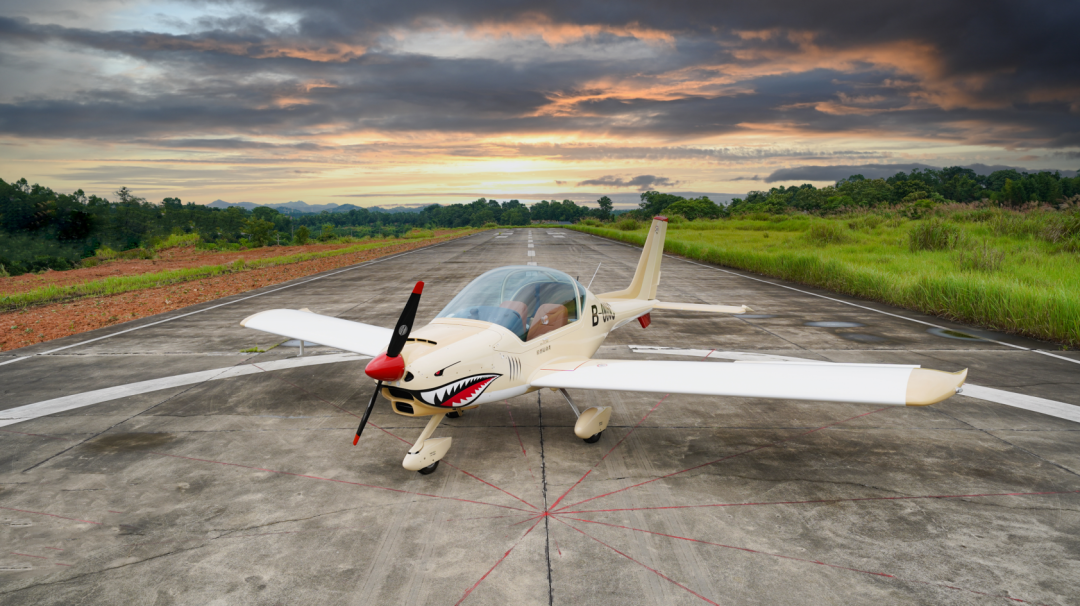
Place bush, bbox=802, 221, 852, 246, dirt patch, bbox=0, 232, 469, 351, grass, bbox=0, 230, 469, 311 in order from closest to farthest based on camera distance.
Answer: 1. dirt patch, bbox=0, 232, 469, 351
2. grass, bbox=0, 230, 469, 311
3. bush, bbox=802, 221, 852, 246

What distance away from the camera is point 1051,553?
3834mm

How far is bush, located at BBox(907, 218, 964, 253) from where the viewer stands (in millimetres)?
22875

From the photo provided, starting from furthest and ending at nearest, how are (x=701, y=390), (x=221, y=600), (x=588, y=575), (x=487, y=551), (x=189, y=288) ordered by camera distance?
(x=189, y=288)
(x=701, y=390)
(x=487, y=551)
(x=588, y=575)
(x=221, y=600)

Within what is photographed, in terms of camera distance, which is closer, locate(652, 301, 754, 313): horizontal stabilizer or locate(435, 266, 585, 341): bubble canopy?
locate(435, 266, 585, 341): bubble canopy

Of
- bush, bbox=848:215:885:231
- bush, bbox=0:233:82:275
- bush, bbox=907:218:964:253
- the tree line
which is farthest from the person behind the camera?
the tree line

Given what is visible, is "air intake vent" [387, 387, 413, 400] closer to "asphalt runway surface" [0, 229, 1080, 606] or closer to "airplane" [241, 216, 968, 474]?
"airplane" [241, 216, 968, 474]

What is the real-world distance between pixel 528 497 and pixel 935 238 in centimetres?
2636

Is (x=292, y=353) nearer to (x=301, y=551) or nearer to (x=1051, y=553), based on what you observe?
(x=301, y=551)

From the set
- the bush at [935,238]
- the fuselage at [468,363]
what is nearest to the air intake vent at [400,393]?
the fuselage at [468,363]

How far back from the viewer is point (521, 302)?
583 cm

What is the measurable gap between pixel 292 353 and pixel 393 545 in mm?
6852

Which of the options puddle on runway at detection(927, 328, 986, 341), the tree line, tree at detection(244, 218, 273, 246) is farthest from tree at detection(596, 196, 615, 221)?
puddle on runway at detection(927, 328, 986, 341)

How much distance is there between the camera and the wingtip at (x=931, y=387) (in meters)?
4.25

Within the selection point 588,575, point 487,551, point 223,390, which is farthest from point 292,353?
point 588,575
